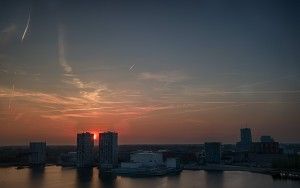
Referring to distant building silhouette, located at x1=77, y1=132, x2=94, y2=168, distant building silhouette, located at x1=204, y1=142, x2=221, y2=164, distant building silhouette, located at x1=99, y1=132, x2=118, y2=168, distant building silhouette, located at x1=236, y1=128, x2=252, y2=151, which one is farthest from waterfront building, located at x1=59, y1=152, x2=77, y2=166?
distant building silhouette, located at x1=236, y1=128, x2=252, y2=151

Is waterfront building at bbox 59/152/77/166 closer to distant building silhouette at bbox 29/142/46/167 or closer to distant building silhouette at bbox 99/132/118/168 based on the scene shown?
distant building silhouette at bbox 29/142/46/167

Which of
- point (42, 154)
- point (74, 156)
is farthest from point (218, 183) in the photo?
point (42, 154)

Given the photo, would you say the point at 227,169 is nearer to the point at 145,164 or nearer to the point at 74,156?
the point at 145,164

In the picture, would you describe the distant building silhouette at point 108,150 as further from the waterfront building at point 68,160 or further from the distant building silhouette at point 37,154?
the distant building silhouette at point 37,154

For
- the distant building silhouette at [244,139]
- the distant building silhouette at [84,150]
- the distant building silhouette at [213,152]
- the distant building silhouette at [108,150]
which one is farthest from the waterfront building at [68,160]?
the distant building silhouette at [244,139]

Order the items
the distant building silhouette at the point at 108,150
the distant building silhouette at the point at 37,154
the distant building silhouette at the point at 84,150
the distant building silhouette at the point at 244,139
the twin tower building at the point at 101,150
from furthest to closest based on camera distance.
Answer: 1. the distant building silhouette at the point at 244,139
2. the distant building silhouette at the point at 37,154
3. the distant building silhouette at the point at 84,150
4. the twin tower building at the point at 101,150
5. the distant building silhouette at the point at 108,150

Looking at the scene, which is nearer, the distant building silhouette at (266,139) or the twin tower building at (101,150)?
the twin tower building at (101,150)

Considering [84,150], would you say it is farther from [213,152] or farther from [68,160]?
[213,152]

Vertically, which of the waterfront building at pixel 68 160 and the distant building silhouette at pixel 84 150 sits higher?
the distant building silhouette at pixel 84 150
